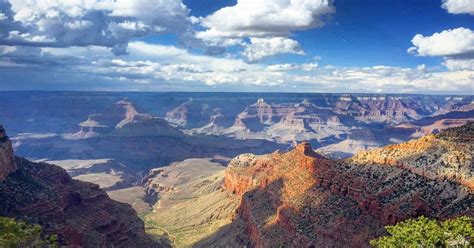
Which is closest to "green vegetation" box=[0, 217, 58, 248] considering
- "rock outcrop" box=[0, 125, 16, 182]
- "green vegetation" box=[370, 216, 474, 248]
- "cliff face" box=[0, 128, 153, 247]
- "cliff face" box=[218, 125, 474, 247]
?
"green vegetation" box=[370, 216, 474, 248]

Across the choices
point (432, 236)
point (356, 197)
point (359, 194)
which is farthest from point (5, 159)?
point (432, 236)

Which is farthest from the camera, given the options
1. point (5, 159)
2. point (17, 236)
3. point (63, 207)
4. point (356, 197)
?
point (63, 207)

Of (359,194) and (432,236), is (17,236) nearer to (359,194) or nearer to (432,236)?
(432,236)

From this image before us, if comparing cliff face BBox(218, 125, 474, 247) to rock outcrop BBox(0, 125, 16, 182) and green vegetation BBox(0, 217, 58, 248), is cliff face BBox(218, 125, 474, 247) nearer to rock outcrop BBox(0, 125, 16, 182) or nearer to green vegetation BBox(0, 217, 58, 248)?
green vegetation BBox(0, 217, 58, 248)

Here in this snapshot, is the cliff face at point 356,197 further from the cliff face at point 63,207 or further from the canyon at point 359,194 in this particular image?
the cliff face at point 63,207

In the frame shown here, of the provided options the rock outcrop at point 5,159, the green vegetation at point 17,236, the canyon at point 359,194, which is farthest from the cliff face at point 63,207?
the green vegetation at point 17,236
